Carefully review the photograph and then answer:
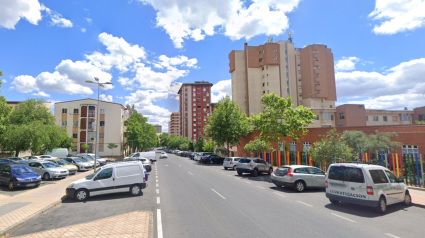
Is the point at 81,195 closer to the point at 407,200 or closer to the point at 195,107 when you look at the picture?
the point at 407,200

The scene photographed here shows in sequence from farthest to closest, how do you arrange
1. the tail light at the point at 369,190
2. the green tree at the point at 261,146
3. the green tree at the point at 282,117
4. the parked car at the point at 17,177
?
the green tree at the point at 261,146 < the green tree at the point at 282,117 < the parked car at the point at 17,177 < the tail light at the point at 369,190

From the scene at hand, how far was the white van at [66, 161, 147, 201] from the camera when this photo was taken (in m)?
10.9

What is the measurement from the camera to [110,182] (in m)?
11.3

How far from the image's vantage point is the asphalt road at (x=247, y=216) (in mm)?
6375

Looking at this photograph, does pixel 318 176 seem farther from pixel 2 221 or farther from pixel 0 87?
pixel 0 87

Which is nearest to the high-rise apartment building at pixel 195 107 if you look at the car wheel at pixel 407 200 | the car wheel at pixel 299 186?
the car wheel at pixel 299 186

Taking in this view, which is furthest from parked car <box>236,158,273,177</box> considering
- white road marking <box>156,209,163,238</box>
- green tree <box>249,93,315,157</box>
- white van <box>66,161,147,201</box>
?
white road marking <box>156,209,163,238</box>

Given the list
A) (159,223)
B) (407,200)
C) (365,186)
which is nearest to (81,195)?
(159,223)

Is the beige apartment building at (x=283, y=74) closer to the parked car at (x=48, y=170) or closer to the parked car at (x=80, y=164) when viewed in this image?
the parked car at (x=80, y=164)

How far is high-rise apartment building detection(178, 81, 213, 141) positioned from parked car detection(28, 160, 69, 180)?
313 feet

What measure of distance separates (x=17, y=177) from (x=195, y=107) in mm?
103117

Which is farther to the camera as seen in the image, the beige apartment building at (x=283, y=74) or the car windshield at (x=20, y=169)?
the beige apartment building at (x=283, y=74)

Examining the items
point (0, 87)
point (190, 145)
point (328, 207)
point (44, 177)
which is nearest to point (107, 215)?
point (328, 207)

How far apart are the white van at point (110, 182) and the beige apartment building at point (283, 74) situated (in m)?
56.1
